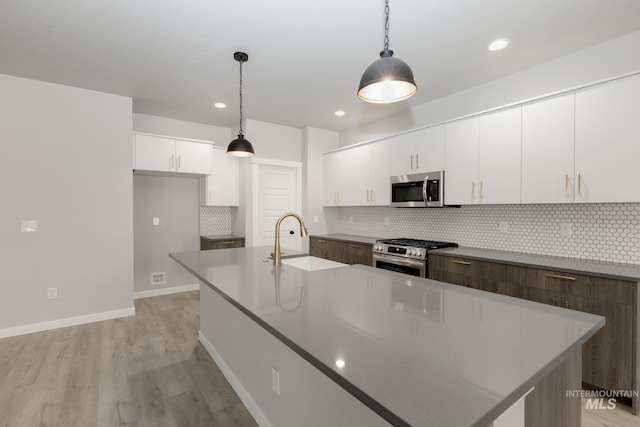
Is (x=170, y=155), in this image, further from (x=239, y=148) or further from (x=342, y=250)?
(x=342, y=250)

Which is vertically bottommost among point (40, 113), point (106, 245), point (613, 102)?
point (106, 245)

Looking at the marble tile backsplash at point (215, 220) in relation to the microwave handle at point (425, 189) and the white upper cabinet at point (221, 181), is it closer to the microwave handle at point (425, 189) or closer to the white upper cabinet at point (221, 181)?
the white upper cabinet at point (221, 181)

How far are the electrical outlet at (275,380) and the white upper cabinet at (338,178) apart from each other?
3283 mm

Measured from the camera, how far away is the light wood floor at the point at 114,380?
201 cm

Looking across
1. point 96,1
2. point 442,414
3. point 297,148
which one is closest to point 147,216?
point 297,148

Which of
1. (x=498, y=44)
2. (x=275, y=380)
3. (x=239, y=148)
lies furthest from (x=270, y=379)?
(x=498, y=44)

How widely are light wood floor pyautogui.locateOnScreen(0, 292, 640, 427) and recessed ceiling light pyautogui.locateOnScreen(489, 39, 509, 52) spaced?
278 centimetres

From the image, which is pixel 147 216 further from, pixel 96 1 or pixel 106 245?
pixel 96 1

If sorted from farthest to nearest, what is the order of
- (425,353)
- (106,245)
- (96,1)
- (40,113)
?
(106,245), (40,113), (96,1), (425,353)

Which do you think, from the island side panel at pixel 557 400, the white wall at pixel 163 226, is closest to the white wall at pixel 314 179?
the white wall at pixel 163 226

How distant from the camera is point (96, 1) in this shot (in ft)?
6.73

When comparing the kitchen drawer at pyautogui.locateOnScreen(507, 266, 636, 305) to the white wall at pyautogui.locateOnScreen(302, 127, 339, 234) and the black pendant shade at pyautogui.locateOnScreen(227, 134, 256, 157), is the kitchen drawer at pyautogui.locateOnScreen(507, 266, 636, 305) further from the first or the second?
the white wall at pyautogui.locateOnScreen(302, 127, 339, 234)

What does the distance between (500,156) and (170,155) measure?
158 inches

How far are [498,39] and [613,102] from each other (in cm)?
96
